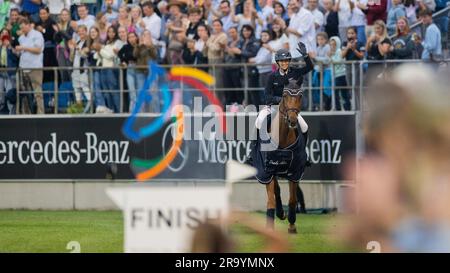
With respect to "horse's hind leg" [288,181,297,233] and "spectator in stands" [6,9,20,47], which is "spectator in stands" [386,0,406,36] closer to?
"horse's hind leg" [288,181,297,233]

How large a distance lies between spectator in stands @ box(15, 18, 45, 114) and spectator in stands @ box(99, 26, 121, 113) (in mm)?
1317

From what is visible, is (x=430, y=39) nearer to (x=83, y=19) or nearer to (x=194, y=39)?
(x=194, y=39)

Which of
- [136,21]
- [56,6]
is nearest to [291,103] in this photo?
[136,21]

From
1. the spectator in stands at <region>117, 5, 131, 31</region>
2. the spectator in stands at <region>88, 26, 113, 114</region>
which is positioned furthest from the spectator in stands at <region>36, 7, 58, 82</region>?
the spectator in stands at <region>117, 5, 131, 31</region>

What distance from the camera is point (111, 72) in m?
21.1

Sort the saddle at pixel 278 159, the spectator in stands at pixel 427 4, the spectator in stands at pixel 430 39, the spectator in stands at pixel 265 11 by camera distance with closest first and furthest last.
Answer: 1. the saddle at pixel 278 159
2. the spectator in stands at pixel 430 39
3. the spectator in stands at pixel 427 4
4. the spectator in stands at pixel 265 11

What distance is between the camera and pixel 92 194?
21.5 m

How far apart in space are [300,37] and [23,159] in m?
6.18

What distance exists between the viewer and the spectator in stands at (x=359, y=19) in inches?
774

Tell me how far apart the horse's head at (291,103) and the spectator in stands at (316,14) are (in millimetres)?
3458

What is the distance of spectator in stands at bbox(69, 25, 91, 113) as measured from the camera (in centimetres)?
2120

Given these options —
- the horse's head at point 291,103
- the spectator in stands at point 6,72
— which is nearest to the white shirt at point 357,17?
the horse's head at point 291,103

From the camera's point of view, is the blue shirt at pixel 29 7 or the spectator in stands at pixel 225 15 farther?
the blue shirt at pixel 29 7

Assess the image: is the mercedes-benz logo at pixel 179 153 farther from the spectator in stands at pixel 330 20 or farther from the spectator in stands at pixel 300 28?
the spectator in stands at pixel 330 20
